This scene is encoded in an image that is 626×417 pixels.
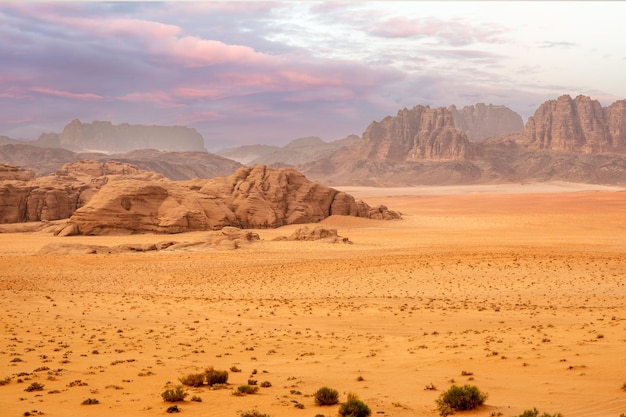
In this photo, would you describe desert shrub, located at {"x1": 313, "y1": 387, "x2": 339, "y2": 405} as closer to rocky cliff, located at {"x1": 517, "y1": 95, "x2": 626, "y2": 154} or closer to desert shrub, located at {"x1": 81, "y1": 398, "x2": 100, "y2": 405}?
desert shrub, located at {"x1": 81, "y1": 398, "x2": 100, "y2": 405}

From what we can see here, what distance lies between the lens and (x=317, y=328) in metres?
16.3

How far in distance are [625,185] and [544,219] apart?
119 metres

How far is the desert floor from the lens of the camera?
9734 mm

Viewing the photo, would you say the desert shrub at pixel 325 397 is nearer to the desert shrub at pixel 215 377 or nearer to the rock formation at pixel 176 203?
the desert shrub at pixel 215 377

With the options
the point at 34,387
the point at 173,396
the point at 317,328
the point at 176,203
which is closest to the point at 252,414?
the point at 173,396

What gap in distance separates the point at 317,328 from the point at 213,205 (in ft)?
103

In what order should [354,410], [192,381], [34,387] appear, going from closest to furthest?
1. [354,410]
2. [34,387]
3. [192,381]

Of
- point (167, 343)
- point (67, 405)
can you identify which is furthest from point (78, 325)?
point (67, 405)

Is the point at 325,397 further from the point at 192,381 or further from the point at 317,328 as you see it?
the point at 317,328

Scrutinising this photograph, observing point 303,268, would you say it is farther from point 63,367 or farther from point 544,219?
point 544,219

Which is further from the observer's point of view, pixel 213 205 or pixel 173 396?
pixel 213 205

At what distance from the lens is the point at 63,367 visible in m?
11.7

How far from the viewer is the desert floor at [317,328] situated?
973 cm

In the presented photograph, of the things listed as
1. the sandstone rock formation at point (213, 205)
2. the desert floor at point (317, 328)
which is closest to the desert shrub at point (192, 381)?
the desert floor at point (317, 328)
